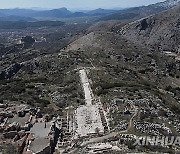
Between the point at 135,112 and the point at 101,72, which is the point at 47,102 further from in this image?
the point at 101,72

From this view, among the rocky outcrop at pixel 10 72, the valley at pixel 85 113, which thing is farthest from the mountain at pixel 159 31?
the valley at pixel 85 113

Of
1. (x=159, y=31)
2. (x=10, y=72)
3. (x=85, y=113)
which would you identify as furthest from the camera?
(x=159, y=31)

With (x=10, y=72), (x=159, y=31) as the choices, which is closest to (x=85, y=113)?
(x=10, y=72)

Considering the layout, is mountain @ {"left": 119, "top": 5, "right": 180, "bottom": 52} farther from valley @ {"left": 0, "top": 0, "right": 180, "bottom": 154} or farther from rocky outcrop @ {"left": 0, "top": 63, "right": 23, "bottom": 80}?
valley @ {"left": 0, "top": 0, "right": 180, "bottom": 154}

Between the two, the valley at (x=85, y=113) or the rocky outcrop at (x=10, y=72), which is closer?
the valley at (x=85, y=113)

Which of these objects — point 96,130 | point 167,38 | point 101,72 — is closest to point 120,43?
point 167,38

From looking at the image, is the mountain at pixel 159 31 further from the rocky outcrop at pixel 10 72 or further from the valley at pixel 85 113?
the valley at pixel 85 113

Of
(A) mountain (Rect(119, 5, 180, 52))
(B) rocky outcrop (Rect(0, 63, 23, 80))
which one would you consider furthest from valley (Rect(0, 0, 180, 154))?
(A) mountain (Rect(119, 5, 180, 52))

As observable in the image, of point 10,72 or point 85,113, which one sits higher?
point 85,113

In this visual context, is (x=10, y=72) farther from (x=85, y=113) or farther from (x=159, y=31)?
(x=159, y=31)
